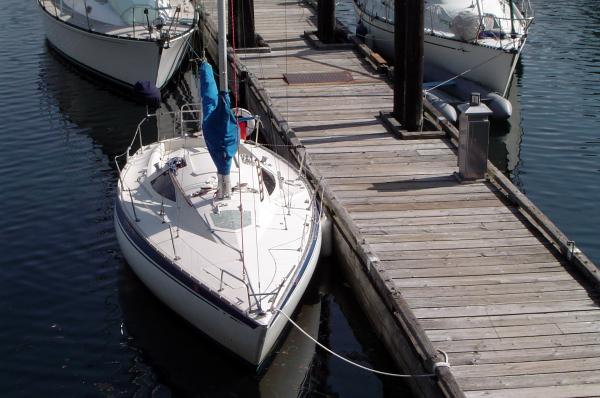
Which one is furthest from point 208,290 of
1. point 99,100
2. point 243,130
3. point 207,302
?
point 99,100

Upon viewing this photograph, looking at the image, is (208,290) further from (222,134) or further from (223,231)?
(222,134)

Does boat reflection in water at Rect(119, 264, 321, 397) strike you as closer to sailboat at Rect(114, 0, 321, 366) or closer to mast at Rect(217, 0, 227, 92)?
sailboat at Rect(114, 0, 321, 366)

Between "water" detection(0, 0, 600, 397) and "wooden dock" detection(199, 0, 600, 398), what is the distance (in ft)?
3.64

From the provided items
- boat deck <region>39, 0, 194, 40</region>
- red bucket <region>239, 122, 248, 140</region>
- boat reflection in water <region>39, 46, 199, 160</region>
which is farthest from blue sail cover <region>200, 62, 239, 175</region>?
boat deck <region>39, 0, 194, 40</region>

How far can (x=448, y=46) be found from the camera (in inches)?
926

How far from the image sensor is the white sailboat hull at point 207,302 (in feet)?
33.6

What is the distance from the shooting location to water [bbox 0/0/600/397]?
11227 mm

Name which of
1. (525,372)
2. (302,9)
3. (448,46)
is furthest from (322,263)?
(302,9)

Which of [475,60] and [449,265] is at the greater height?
[475,60]

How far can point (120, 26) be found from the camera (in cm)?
2536

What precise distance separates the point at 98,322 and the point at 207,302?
286cm

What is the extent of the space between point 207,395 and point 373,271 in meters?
2.75

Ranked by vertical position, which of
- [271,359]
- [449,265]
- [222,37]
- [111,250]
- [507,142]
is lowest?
[271,359]

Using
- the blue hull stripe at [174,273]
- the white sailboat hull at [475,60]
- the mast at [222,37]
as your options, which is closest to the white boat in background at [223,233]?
the blue hull stripe at [174,273]
